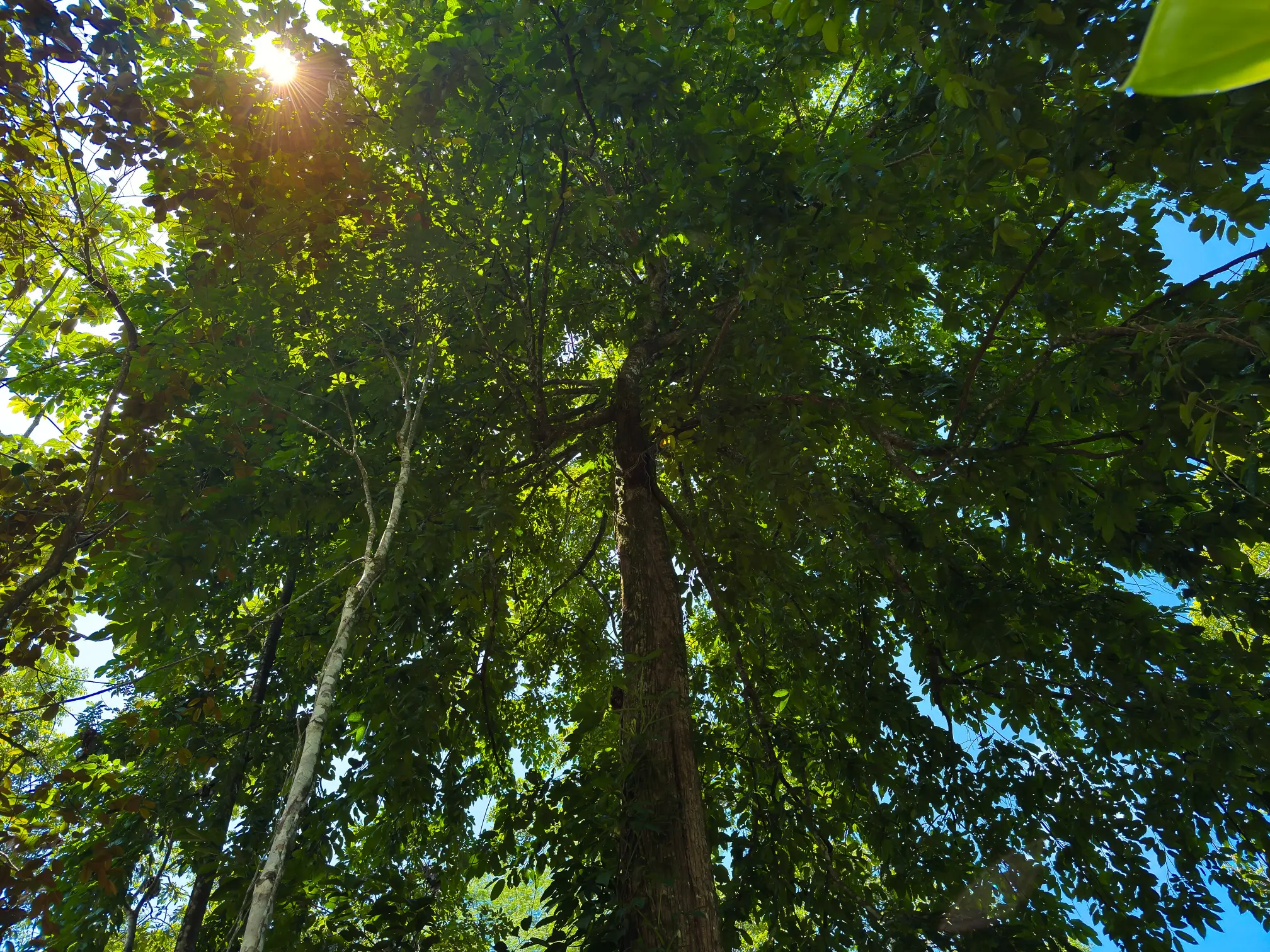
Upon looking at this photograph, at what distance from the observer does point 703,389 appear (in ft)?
16.2

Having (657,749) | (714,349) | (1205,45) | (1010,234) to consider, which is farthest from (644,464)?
Result: (1205,45)

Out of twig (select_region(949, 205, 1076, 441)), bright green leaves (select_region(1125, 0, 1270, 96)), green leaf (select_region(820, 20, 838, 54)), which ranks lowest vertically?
bright green leaves (select_region(1125, 0, 1270, 96))

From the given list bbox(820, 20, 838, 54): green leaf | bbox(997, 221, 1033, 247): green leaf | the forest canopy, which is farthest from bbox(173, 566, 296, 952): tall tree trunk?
bbox(997, 221, 1033, 247): green leaf

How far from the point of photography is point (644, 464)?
17.5ft

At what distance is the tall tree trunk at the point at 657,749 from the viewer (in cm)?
321

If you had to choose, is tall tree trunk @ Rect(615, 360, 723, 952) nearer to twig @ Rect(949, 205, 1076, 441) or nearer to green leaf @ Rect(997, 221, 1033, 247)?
twig @ Rect(949, 205, 1076, 441)

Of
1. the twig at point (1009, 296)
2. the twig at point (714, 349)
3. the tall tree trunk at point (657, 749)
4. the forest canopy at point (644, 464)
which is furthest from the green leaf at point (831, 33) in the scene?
the tall tree trunk at point (657, 749)

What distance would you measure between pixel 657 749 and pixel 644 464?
222cm

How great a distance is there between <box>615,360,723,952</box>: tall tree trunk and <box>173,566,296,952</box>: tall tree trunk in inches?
84.4

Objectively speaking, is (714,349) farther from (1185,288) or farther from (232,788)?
(232,788)

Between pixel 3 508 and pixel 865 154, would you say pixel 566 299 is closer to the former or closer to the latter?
pixel 865 154

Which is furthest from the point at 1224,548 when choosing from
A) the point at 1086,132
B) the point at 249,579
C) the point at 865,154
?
the point at 249,579

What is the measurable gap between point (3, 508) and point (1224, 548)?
5.40 metres

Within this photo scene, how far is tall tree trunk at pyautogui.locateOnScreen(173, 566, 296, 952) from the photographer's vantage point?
4.43 m
